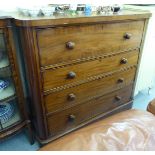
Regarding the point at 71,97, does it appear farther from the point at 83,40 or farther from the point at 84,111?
the point at 83,40

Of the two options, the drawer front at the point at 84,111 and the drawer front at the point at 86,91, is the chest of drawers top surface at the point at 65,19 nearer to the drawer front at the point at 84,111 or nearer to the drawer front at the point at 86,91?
the drawer front at the point at 86,91

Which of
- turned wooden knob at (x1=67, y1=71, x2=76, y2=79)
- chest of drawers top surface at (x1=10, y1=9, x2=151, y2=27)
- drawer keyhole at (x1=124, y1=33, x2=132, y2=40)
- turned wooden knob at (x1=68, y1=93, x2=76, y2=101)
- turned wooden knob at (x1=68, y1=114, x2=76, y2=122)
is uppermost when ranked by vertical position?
chest of drawers top surface at (x1=10, y1=9, x2=151, y2=27)

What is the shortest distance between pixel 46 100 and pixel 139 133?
65 centimetres

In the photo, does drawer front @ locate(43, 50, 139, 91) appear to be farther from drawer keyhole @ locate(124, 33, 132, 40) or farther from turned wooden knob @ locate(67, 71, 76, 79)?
drawer keyhole @ locate(124, 33, 132, 40)

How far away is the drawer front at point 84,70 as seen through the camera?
43.9 inches

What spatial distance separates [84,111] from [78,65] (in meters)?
0.43

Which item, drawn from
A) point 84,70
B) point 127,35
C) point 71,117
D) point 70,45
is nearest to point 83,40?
point 70,45

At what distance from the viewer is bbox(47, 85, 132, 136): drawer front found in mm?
1319

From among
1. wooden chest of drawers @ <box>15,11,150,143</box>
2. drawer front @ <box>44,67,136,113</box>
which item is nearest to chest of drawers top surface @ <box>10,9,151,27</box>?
wooden chest of drawers @ <box>15,11,150,143</box>

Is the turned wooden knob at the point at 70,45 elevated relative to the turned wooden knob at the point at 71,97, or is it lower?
elevated

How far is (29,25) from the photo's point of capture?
2.95 feet

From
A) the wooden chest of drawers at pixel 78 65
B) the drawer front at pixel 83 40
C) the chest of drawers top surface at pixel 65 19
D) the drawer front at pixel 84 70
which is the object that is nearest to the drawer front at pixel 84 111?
the wooden chest of drawers at pixel 78 65

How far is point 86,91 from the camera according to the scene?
134 cm

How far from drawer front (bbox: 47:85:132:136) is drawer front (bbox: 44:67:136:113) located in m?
0.06
